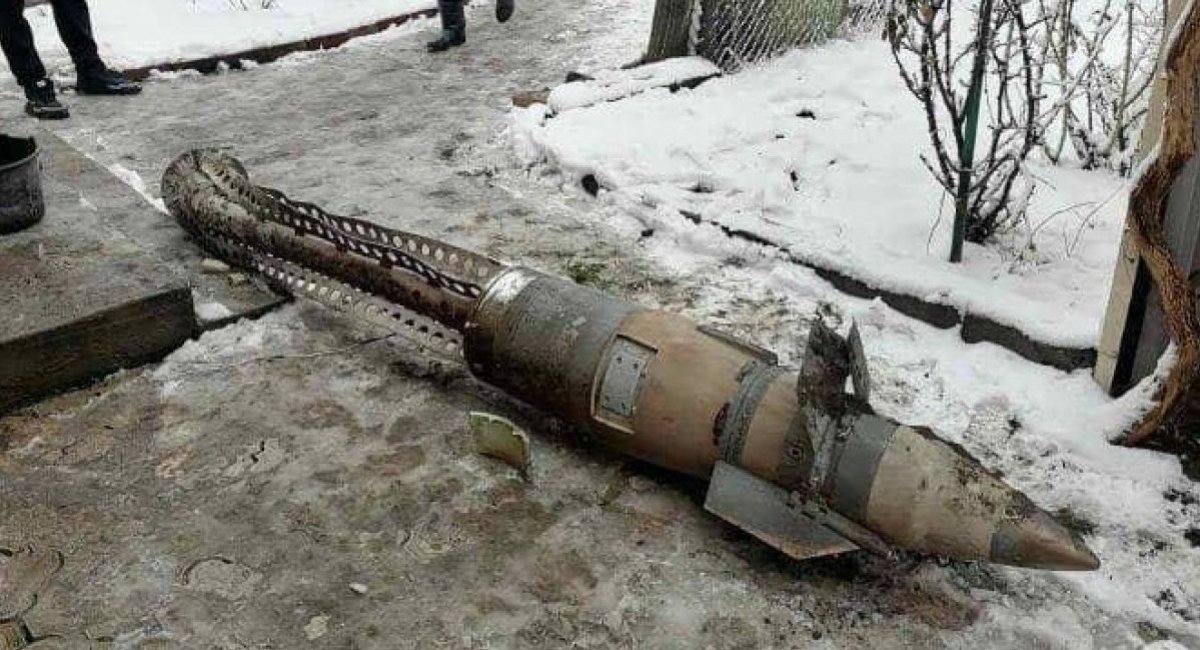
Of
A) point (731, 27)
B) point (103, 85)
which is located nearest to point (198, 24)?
point (103, 85)

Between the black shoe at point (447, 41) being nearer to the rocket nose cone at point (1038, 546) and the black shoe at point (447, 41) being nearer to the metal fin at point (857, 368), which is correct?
the metal fin at point (857, 368)

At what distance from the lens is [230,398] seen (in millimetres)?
3129

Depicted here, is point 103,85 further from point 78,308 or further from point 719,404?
point 719,404

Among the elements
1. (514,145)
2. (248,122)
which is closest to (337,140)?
(248,122)

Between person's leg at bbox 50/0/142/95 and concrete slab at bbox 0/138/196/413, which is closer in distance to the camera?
concrete slab at bbox 0/138/196/413

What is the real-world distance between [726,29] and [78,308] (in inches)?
169

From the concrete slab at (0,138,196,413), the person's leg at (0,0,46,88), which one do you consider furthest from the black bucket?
the person's leg at (0,0,46,88)

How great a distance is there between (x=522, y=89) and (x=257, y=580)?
15.7 feet

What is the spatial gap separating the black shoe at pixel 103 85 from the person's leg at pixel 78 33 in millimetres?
22

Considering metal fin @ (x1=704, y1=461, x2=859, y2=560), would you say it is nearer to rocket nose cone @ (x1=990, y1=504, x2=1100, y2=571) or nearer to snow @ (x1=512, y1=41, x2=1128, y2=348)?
rocket nose cone @ (x1=990, y1=504, x2=1100, y2=571)

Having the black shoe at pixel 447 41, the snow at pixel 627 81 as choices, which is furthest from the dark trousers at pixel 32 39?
the snow at pixel 627 81

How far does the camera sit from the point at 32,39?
228 inches

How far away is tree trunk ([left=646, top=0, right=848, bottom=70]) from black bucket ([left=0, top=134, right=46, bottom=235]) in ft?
12.5

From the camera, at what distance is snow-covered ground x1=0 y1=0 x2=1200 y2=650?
2.33 metres
